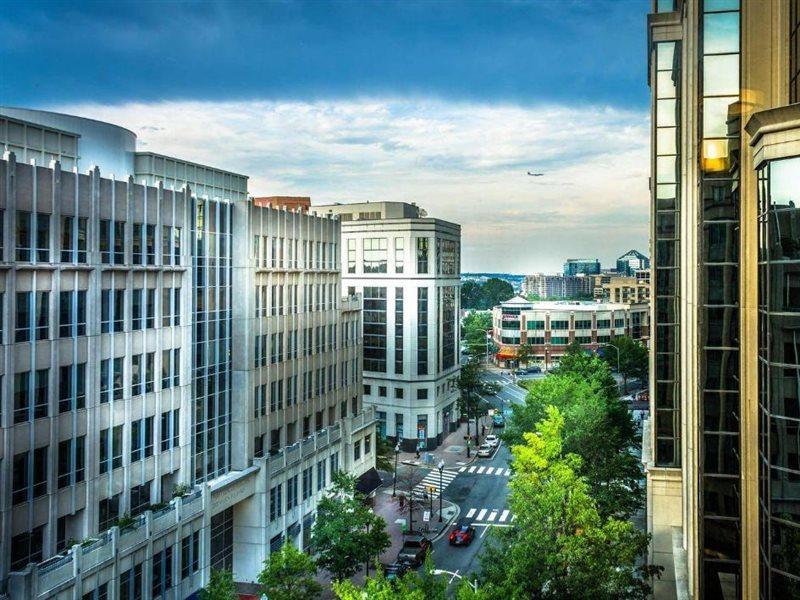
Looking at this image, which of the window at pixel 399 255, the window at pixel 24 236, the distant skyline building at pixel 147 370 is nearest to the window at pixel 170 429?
the distant skyline building at pixel 147 370

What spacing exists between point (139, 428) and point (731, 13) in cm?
3084

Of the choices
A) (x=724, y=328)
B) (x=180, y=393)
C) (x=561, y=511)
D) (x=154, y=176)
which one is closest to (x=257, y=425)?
(x=180, y=393)

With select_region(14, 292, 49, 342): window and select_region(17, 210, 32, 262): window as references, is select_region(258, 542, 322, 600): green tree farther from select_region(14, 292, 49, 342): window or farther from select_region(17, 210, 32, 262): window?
select_region(17, 210, 32, 262): window

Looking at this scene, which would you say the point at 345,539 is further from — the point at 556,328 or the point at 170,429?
the point at 556,328

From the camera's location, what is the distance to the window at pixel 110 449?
32406mm

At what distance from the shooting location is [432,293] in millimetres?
79438

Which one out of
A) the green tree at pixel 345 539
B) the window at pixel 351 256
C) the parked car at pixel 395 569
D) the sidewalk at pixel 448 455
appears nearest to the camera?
the green tree at pixel 345 539

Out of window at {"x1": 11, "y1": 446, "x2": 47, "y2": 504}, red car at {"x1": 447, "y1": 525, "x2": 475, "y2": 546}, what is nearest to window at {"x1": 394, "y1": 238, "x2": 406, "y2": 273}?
red car at {"x1": 447, "y1": 525, "x2": 475, "y2": 546}

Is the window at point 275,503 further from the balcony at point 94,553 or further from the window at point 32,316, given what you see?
the window at point 32,316

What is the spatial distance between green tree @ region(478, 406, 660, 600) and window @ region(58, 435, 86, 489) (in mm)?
18322

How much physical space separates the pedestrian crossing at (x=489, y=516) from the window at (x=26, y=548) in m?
33.9

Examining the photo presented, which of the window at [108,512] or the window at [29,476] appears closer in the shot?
the window at [29,476]

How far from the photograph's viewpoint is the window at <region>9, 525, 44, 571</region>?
27797mm

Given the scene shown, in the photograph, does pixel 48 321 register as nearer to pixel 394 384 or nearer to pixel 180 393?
pixel 180 393
